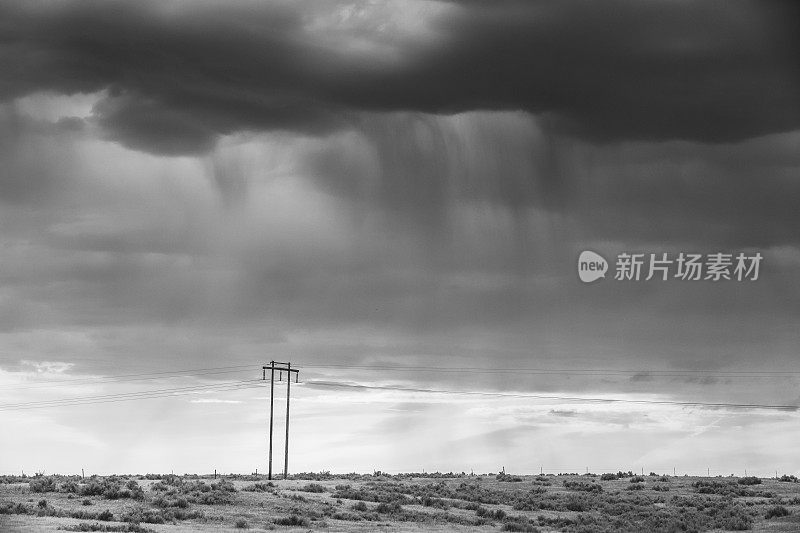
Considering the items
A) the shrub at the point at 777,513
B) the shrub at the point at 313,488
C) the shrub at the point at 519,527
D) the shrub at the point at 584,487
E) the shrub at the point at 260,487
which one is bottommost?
the shrub at the point at 519,527

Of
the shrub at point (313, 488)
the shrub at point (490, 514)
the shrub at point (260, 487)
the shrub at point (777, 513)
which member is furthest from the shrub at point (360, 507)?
the shrub at point (777, 513)

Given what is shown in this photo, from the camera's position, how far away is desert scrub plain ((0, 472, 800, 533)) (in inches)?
2060

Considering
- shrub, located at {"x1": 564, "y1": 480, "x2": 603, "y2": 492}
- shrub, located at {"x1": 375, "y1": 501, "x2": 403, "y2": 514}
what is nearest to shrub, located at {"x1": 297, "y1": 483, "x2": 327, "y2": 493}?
shrub, located at {"x1": 375, "y1": 501, "x2": 403, "y2": 514}

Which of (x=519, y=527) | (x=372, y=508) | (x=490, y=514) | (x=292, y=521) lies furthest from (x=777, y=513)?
(x=292, y=521)

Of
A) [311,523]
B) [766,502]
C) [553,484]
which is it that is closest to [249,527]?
[311,523]

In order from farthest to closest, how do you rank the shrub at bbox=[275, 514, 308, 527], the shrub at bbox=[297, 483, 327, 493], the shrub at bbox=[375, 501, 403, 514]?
the shrub at bbox=[297, 483, 327, 493] < the shrub at bbox=[375, 501, 403, 514] < the shrub at bbox=[275, 514, 308, 527]

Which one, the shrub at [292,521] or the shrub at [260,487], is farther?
the shrub at [260,487]

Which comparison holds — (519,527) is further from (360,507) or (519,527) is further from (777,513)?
(777,513)

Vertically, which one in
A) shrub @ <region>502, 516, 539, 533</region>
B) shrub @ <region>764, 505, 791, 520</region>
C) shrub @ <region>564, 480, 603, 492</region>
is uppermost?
shrub @ <region>564, 480, 603, 492</region>

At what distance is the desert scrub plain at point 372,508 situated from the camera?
52.3m

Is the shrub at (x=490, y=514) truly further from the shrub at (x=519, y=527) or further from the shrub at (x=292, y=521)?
the shrub at (x=292, y=521)

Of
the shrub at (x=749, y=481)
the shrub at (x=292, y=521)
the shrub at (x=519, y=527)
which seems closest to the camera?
the shrub at (x=292, y=521)

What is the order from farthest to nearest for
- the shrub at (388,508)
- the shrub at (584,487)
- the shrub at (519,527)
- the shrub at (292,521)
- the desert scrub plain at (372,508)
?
the shrub at (584,487) < the shrub at (388,508) < the shrub at (519,527) < the shrub at (292,521) < the desert scrub plain at (372,508)

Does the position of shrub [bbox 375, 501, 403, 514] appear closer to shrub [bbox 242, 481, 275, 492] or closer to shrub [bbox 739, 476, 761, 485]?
shrub [bbox 242, 481, 275, 492]
